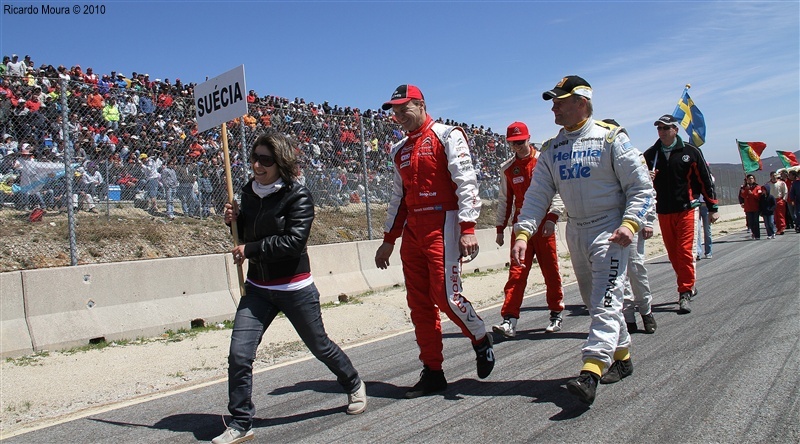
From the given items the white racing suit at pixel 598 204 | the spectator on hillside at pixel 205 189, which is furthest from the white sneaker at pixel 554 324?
the spectator on hillside at pixel 205 189

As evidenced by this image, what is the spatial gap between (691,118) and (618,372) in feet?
36.3

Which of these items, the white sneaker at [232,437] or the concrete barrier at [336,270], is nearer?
the white sneaker at [232,437]

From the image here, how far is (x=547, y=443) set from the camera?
365 cm

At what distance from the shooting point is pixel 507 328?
268 inches

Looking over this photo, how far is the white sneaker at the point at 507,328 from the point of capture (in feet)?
22.2

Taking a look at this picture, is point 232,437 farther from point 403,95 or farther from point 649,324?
point 649,324

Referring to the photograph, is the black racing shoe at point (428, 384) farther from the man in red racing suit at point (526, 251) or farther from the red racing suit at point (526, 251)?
the red racing suit at point (526, 251)

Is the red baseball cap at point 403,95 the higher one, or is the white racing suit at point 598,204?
the red baseball cap at point 403,95

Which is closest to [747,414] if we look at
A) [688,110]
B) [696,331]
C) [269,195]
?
[696,331]

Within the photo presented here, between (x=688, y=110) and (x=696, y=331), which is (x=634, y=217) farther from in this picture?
(x=688, y=110)

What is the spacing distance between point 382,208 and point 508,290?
20.3 ft

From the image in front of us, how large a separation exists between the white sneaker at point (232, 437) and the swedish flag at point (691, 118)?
40.5 feet

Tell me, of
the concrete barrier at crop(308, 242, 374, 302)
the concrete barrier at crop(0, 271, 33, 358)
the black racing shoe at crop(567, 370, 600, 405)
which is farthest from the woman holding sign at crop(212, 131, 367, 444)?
the concrete barrier at crop(308, 242, 374, 302)

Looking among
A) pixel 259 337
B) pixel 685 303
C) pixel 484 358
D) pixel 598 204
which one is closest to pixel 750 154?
pixel 685 303
